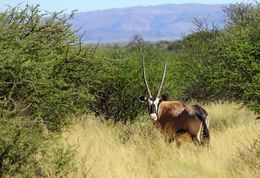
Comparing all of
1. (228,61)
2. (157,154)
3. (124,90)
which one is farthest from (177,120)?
(124,90)

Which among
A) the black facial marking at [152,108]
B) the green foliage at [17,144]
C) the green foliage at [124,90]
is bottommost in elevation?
the green foliage at [124,90]

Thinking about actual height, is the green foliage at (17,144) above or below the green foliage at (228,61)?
above

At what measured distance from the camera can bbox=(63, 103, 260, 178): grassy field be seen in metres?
8.59

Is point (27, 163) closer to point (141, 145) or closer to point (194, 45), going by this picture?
point (141, 145)

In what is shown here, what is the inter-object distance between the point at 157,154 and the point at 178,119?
1488 mm

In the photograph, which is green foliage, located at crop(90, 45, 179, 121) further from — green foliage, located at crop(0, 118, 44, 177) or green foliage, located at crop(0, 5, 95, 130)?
green foliage, located at crop(0, 118, 44, 177)

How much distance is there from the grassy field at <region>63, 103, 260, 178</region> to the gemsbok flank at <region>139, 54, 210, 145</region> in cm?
20

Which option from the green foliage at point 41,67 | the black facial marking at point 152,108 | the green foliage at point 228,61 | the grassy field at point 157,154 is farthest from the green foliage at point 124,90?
the green foliage at point 41,67

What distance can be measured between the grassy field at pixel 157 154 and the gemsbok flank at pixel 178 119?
8.0 inches

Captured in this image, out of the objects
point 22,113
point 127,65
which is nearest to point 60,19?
point 22,113

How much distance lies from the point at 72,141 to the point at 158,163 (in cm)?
239

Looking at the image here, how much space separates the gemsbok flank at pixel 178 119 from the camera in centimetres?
1052

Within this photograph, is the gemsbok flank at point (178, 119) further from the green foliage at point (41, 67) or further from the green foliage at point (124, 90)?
the green foliage at point (124, 90)

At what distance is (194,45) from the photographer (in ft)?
67.4
